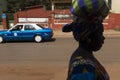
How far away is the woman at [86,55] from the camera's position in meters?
2.28

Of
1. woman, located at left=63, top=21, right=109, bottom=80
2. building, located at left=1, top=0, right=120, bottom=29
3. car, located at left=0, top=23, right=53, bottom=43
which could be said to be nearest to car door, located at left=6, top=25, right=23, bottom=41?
car, located at left=0, top=23, right=53, bottom=43

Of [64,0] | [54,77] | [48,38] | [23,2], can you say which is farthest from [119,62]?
[23,2]

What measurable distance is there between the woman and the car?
22580 millimetres

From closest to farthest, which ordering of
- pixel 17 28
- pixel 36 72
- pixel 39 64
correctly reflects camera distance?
pixel 36 72 < pixel 39 64 < pixel 17 28

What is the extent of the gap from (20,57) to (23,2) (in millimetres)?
53345

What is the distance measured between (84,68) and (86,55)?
0.17 metres

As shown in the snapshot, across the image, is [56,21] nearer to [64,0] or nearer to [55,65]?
[64,0]

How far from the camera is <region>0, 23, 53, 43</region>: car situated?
83.0 feet

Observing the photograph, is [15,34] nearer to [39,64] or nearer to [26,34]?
[26,34]

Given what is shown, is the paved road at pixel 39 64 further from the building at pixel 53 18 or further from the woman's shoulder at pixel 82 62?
the building at pixel 53 18

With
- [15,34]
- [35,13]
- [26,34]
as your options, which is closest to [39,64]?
[26,34]

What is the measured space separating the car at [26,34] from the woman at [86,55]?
2258 centimetres

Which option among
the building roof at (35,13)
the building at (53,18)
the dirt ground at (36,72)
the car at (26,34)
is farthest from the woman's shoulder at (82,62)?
the building roof at (35,13)

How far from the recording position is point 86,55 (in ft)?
8.01
